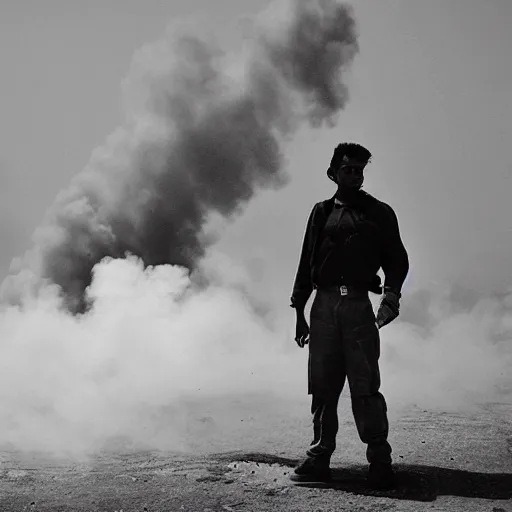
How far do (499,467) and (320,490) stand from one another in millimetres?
2046

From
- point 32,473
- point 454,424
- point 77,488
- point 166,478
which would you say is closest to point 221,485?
point 166,478

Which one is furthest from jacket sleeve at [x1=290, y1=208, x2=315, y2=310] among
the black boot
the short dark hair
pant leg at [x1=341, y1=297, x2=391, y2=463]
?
the black boot

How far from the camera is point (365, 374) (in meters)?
5.75

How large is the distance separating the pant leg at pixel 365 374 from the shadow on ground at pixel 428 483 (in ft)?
0.98

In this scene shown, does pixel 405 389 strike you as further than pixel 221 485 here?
Yes

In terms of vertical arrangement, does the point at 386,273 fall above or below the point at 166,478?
above

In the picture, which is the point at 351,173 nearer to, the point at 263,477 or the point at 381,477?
the point at 381,477

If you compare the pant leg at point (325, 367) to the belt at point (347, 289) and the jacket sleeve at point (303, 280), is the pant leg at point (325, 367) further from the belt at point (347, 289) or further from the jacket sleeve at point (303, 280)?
the jacket sleeve at point (303, 280)

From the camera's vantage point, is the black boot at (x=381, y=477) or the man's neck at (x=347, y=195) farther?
the man's neck at (x=347, y=195)

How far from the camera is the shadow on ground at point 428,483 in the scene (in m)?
5.40

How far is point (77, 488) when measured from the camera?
19.3 ft

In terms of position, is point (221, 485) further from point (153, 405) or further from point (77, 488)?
point (153, 405)

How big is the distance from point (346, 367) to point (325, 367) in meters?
0.20

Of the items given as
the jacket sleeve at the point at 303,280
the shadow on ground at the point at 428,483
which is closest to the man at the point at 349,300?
the jacket sleeve at the point at 303,280
